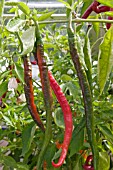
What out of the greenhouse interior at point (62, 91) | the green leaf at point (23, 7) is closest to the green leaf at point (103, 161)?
the greenhouse interior at point (62, 91)

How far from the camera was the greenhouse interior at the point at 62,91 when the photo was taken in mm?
584

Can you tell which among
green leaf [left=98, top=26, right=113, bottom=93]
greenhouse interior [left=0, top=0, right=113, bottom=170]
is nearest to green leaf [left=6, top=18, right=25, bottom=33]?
greenhouse interior [left=0, top=0, right=113, bottom=170]

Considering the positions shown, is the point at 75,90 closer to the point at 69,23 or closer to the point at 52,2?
the point at 69,23

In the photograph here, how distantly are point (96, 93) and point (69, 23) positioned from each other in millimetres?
308

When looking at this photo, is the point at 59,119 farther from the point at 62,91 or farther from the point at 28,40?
the point at 28,40

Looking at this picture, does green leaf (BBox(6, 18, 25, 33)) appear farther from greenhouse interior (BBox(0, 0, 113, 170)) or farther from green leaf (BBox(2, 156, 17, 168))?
green leaf (BBox(2, 156, 17, 168))

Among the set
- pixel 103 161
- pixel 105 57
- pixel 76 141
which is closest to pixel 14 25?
pixel 105 57

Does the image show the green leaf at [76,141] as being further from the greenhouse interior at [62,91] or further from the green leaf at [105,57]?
the green leaf at [105,57]

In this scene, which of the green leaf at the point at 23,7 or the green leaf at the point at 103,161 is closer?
the green leaf at the point at 23,7

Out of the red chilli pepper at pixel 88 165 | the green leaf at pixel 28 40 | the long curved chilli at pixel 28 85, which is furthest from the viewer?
the red chilli pepper at pixel 88 165

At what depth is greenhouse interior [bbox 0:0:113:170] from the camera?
23.0 inches

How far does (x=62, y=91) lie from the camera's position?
711mm

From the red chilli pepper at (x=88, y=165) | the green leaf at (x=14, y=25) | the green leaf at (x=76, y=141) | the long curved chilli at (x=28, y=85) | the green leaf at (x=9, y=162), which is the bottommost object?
the red chilli pepper at (x=88, y=165)

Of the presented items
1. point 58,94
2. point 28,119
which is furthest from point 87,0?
point 28,119
